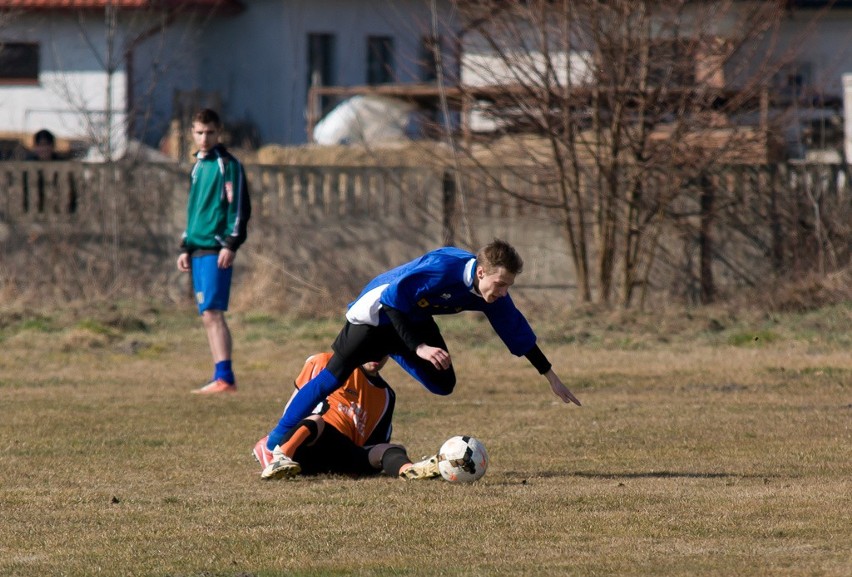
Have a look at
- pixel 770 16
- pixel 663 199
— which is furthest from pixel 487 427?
pixel 770 16

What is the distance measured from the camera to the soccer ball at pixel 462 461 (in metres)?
7.48

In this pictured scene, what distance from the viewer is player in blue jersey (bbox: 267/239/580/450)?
7383mm

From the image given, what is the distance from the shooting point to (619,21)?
1681cm

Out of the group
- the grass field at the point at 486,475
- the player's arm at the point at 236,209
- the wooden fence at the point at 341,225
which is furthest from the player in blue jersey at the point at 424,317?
the wooden fence at the point at 341,225

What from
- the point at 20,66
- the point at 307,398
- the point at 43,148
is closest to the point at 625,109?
the point at 43,148

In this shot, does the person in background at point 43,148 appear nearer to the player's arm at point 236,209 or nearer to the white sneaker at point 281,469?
the player's arm at point 236,209

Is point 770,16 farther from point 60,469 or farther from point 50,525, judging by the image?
point 50,525

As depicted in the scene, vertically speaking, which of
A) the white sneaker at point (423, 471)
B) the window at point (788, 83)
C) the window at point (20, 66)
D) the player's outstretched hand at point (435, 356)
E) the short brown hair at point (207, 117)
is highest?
the window at point (20, 66)

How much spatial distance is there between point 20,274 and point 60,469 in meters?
11.0

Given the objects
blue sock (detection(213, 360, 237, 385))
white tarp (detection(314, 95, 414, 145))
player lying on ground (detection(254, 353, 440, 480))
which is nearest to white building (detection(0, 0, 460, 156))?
white tarp (detection(314, 95, 414, 145))

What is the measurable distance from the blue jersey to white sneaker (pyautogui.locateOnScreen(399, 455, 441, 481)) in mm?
763

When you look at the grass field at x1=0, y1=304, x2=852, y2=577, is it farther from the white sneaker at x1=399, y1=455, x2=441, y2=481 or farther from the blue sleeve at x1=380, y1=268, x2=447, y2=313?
the blue sleeve at x1=380, y1=268, x2=447, y2=313

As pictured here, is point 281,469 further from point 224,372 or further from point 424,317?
point 224,372

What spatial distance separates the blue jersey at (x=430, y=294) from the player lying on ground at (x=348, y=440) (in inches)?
16.4
